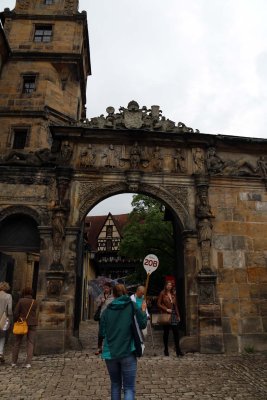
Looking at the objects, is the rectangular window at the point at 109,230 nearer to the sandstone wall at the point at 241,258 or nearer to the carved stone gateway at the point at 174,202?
the carved stone gateway at the point at 174,202

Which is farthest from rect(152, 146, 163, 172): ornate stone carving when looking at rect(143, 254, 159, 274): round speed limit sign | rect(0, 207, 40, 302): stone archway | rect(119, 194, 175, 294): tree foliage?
rect(119, 194, 175, 294): tree foliage

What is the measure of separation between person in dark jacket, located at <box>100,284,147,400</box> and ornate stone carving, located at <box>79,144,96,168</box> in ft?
22.3

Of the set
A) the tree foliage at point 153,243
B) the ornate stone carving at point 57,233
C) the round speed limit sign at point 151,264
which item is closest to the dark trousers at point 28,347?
the ornate stone carving at point 57,233

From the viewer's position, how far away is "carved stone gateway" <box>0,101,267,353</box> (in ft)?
29.3

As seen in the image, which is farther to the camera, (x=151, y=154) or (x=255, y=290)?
(x=151, y=154)

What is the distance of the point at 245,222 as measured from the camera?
10023 millimetres

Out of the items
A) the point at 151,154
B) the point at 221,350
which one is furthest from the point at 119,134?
the point at 221,350

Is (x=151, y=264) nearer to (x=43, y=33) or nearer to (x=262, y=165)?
(x=262, y=165)

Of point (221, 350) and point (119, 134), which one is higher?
point (119, 134)

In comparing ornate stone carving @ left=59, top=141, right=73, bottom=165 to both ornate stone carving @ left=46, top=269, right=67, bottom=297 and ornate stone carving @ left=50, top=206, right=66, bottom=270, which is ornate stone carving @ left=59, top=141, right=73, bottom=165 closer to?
ornate stone carving @ left=50, top=206, right=66, bottom=270

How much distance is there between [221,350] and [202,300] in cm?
129

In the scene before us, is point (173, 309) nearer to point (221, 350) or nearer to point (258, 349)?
point (221, 350)

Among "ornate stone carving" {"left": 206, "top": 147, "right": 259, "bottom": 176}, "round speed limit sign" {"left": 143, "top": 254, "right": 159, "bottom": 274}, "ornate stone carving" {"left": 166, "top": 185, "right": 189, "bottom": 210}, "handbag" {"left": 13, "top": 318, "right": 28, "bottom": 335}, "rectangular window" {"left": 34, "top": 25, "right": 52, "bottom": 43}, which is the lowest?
"handbag" {"left": 13, "top": 318, "right": 28, "bottom": 335}

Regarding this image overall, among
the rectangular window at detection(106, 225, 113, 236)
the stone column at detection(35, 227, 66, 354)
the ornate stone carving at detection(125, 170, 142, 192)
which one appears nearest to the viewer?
the stone column at detection(35, 227, 66, 354)
